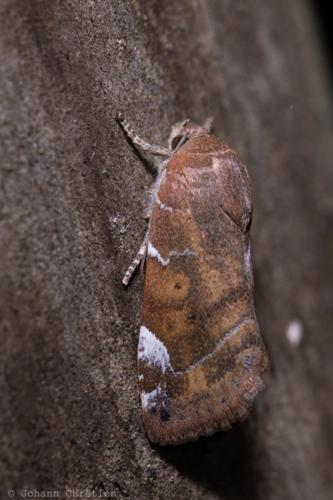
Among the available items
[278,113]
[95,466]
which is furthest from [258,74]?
[95,466]

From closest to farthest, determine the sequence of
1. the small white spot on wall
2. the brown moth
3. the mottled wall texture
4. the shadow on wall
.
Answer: the mottled wall texture, the brown moth, the shadow on wall, the small white spot on wall

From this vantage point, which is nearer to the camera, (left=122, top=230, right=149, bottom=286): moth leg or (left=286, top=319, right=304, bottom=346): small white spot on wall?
(left=122, top=230, right=149, bottom=286): moth leg

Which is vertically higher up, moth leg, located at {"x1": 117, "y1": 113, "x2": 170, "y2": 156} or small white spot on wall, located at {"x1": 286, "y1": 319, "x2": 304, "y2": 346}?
moth leg, located at {"x1": 117, "y1": 113, "x2": 170, "y2": 156}

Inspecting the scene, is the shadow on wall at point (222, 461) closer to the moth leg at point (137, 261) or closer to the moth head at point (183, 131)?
the moth leg at point (137, 261)

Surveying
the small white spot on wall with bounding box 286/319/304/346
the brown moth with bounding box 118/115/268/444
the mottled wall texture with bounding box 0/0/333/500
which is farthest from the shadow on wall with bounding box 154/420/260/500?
the small white spot on wall with bounding box 286/319/304/346

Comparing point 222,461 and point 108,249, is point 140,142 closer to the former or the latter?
point 108,249

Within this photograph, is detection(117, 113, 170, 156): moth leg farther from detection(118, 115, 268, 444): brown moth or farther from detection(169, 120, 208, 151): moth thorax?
detection(169, 120, 208, 151): moth thorax
